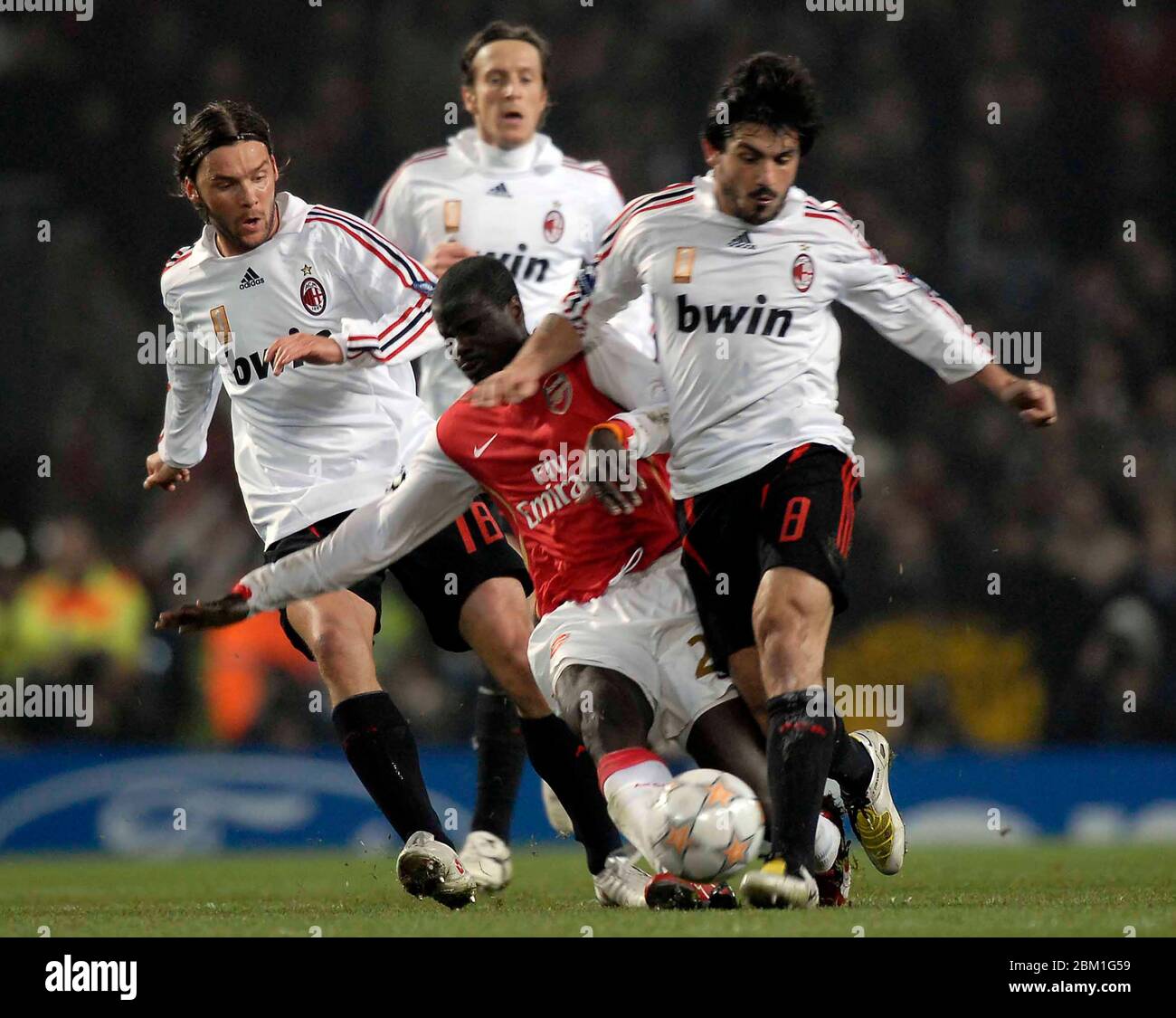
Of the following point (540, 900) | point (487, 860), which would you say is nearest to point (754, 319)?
point (540, 900)

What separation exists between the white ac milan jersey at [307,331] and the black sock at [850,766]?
1.55 metres

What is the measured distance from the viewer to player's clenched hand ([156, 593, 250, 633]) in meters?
4.73

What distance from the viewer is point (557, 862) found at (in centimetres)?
777

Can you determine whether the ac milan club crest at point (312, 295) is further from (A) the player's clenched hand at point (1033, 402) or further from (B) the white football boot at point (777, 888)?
(B) the white football boot at point (777, 888)

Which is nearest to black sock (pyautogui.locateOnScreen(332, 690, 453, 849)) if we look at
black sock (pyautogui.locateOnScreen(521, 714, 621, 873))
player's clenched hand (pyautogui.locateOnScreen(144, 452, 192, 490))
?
black sock (pyautogui.locateOnScreen(521, 714, 621, 873))

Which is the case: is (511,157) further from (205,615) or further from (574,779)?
(205,615)

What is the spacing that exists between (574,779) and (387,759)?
542mm

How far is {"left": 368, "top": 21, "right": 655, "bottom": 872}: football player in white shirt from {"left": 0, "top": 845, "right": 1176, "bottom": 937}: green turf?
1138 millimetres

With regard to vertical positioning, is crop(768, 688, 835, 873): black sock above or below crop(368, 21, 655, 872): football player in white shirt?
below

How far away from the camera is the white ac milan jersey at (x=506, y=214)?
6.90m

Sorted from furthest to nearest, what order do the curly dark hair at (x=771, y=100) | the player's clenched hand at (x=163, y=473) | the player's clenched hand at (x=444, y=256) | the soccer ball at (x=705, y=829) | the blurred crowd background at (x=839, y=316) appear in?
the blurred crowd background at (x=839, y=316), the player's clenched hand at (x=444, y=256), the player's clenched hand at (x=163, y=473), the curly dark hair at (x=771, y=100), the soccer ball at (x=705, y=829)
